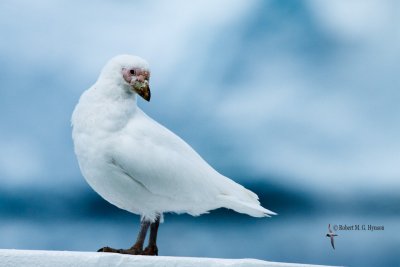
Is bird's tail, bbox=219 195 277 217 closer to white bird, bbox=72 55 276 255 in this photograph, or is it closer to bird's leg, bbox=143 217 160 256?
white bird, bbox=72 55 276 255

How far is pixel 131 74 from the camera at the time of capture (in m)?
2.84

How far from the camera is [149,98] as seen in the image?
9.22 ft

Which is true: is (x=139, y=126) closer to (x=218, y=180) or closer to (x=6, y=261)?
(x=218, y=180)

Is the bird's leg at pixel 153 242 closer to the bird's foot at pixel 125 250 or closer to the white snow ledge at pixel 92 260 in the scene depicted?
the bird's foot at pixel 125 250

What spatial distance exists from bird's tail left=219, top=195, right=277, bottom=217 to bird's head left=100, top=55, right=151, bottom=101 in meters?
0.52

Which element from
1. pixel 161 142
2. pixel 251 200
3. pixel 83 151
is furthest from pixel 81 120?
pixel 251 200

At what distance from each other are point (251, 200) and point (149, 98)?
1.98ft

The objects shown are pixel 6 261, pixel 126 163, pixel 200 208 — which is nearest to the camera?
pixel 6 261

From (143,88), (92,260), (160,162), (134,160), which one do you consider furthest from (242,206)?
(92,260)

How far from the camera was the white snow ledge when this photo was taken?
2393 millimetres

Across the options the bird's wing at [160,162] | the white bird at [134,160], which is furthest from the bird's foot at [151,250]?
the bird's wing at [160,162]

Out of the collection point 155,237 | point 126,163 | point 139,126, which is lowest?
point 155,237

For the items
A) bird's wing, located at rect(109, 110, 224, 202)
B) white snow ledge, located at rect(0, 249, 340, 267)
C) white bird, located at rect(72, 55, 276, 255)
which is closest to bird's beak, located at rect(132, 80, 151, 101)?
white bird, located at rect(72, 55, 276, 255)

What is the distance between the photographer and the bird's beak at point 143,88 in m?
2.81
